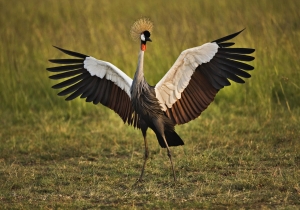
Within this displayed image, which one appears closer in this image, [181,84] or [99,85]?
[181,84]

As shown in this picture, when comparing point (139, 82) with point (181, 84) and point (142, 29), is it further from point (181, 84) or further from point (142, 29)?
point (142, 29)

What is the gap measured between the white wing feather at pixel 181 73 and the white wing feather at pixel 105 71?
0.41 metres

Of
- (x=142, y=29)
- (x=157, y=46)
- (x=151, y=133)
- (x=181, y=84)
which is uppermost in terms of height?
(x=157, y=46)

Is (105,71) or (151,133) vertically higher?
(105,71)

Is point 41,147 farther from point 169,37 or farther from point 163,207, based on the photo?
point 169,37

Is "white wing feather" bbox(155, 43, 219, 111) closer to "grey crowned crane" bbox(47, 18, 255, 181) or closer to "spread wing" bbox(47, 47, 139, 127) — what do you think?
"grey crowned crane" bbox(47, 18, 255, 181)

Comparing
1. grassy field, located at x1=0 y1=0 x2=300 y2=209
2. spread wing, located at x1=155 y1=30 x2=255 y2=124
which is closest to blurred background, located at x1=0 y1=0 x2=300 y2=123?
grassy field, located at x1=0 y1=0 x2=300 y2=209

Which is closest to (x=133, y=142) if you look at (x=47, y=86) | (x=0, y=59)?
(x=47, y=86)

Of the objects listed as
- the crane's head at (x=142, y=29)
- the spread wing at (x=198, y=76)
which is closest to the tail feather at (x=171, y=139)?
the spread wing at (x=198, y=76)

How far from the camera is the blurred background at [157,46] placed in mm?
8250

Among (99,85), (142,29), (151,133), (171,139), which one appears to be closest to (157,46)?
(151,133)

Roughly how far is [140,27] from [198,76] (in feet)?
2.35

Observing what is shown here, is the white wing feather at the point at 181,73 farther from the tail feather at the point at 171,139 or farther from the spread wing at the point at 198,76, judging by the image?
the tail feather at the point at 171,139

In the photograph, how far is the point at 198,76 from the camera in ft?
19.0
